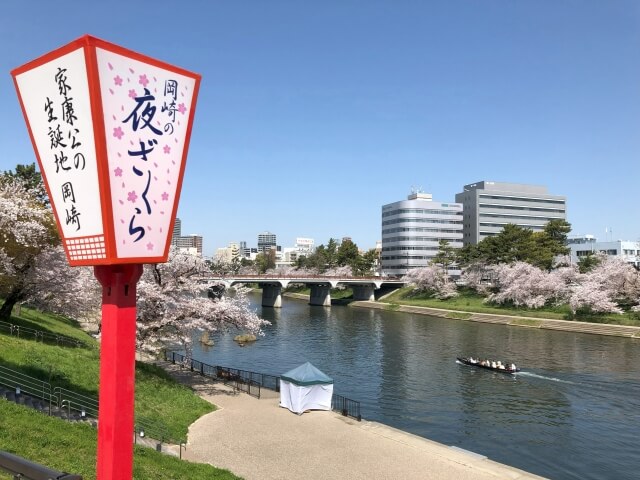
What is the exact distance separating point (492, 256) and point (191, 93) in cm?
9346

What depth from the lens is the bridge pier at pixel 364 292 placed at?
11012cm

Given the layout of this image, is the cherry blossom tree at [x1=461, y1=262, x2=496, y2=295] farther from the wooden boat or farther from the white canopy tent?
the white canopy tent

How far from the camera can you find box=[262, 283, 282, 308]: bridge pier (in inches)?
3836

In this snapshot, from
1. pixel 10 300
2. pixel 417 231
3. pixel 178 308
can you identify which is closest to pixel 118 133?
pixel 178 308

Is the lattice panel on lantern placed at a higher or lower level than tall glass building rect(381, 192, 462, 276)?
lower

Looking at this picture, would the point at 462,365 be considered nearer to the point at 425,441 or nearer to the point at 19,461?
the point at 425,441

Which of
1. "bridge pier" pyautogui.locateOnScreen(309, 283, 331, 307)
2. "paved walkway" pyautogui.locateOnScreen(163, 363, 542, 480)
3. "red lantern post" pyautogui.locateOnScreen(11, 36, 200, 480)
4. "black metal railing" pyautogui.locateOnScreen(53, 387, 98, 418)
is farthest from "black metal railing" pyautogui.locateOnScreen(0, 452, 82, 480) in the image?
"bridge pier" pyautogui.locateOnScreen(309, 283, 331, 307)

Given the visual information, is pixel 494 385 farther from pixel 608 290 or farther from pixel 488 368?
pixel 608 290

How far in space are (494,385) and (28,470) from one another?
3509cm

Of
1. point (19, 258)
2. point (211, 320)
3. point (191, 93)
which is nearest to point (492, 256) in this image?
point (211, 320)

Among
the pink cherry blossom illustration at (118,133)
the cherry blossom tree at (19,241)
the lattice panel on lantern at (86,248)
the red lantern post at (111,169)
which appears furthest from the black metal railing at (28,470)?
the cherry blossom tree at (19,241)

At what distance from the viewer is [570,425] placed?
89.1 ft

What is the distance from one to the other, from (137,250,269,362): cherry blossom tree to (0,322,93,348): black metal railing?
4.45m

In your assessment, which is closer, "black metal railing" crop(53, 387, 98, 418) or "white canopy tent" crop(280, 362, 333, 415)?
"black metal railing" crop(53, 387, 98, 418)
